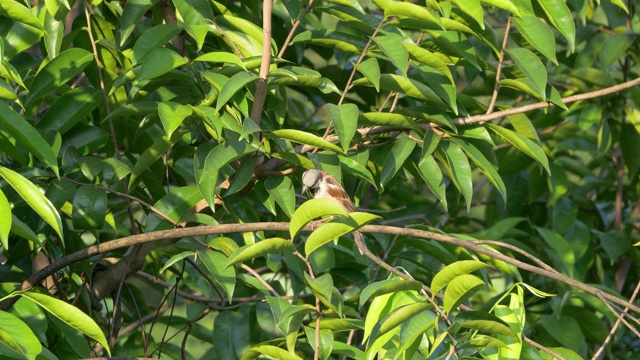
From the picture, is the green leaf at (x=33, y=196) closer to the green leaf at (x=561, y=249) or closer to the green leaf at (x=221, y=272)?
the green leaf at (x=221, y=272)

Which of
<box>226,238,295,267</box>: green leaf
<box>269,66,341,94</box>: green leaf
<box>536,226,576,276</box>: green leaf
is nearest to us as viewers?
<box>226,238,295,267</box>: green leaf

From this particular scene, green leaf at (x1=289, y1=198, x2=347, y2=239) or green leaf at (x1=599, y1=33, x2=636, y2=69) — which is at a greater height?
green leaf at (x1=289, y1=198, x2=347, y2=239)

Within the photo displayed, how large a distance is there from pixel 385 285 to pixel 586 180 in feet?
9.01

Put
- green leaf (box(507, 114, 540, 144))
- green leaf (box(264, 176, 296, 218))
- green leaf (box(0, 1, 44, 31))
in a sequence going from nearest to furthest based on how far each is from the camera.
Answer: green leaf (box(0, 1, 44, 31)), green leaf (box(264, 176, 296, 218)), green leaf (box(507, 114, 540, 144))

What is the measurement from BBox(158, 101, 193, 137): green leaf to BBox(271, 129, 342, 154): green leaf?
228 mm

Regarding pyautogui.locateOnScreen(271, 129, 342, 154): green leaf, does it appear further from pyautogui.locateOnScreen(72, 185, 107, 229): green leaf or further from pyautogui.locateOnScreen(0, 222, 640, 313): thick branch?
pyautogui.locateOnScreen(72, 185, 107, 229): green leaf

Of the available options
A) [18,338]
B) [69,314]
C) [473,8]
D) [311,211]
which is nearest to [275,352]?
[311,211]

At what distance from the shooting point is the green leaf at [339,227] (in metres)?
1.85

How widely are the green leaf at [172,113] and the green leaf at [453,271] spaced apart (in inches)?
28.8

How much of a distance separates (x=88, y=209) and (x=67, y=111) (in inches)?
13.2

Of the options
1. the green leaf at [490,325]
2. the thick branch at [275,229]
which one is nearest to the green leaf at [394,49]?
the thick branch at [275,229]

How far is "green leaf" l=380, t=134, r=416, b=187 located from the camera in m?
2.44

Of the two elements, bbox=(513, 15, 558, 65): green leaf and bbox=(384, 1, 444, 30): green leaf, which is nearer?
bbox=(384, 1, 444, 30): green leaf

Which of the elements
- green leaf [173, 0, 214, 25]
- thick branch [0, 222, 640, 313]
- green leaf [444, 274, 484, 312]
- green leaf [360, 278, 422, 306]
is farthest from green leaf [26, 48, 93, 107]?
green leaf [444, 274, 484, 312]
